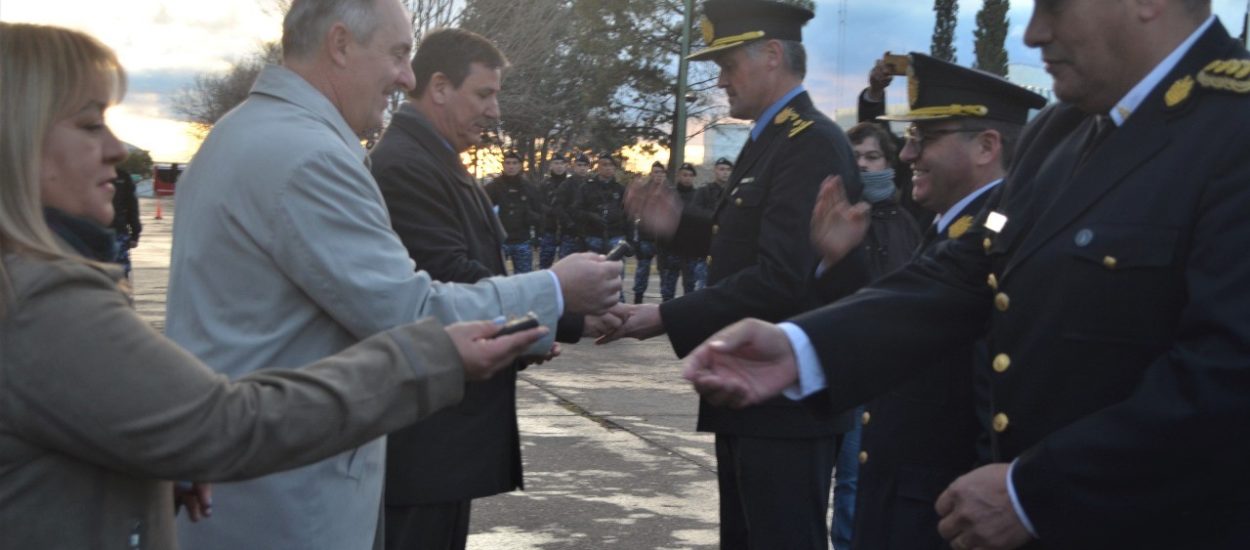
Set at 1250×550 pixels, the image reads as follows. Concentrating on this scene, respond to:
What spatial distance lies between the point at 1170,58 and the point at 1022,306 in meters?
0.53

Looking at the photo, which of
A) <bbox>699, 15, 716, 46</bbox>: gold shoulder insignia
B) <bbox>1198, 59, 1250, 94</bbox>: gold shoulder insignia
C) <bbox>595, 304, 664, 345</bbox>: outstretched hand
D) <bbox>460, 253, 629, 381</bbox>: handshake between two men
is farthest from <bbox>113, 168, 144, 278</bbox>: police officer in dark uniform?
<bbox>1198, 59, 1250, 94</bbox>: gold shoulder insignia

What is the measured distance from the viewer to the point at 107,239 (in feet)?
7.23

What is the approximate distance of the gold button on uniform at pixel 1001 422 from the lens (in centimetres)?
258

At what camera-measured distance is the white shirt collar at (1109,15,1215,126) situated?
2.50 m

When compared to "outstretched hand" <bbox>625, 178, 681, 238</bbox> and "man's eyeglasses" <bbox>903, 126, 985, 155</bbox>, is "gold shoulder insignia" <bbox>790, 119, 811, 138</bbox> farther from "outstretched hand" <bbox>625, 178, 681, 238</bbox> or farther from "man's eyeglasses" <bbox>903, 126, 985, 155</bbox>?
"outstretched hand" <bbox>625, 178, 681, 238</bbox>

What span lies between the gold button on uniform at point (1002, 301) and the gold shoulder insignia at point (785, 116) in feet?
5.98

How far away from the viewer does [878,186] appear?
581cm

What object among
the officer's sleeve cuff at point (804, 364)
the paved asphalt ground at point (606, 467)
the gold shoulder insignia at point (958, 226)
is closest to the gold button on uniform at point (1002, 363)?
the officer's sleeve cuff at point (804, 364)

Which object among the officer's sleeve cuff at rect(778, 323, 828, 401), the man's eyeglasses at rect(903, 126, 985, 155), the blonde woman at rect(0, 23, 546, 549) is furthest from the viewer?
the man's eyeglasses at rect(903, 126, 985, 155)

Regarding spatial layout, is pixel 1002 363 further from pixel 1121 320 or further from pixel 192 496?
pixel 192 496

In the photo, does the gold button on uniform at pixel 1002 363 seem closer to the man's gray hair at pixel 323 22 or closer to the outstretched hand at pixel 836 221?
the outstretched hand at pixel 836 221

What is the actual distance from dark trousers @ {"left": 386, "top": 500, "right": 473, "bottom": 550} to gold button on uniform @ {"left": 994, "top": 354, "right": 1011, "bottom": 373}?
6.16 ft

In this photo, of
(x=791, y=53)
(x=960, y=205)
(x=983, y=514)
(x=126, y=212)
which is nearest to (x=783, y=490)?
(x=960, y=205)

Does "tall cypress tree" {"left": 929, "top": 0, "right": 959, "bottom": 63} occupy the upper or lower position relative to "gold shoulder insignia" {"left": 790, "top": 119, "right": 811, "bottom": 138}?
upper
